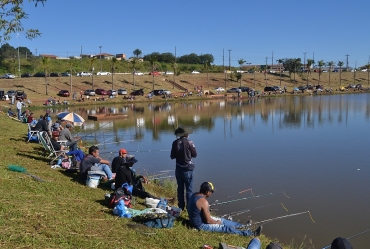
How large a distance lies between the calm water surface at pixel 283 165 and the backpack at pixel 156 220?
112 inches

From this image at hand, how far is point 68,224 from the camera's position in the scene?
20.4 feet

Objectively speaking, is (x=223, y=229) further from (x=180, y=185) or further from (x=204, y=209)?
(x=180, y=185)

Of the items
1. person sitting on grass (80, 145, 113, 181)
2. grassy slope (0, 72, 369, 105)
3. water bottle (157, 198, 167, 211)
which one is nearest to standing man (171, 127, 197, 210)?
water bottle (157, 198, 167, 211)

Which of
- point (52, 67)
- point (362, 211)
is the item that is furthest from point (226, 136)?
point (52, 67)

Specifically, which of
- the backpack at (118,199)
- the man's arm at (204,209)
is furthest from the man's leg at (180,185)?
the man's arm at (204,209)

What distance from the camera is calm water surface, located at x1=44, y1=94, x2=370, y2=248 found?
9.55 metres

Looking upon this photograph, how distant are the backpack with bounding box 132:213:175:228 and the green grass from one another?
0.11 m

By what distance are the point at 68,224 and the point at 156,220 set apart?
Result: 1.36 metres

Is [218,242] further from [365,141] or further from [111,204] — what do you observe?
[365,141]

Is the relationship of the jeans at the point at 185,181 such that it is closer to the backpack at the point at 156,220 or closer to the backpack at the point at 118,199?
the backpack at the point at 118,199

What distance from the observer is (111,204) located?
770cm

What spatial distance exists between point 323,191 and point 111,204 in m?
6.63

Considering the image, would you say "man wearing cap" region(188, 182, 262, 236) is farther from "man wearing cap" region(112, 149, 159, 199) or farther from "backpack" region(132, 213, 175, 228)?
"man wearing cap" region(112, 149, 159, 199)

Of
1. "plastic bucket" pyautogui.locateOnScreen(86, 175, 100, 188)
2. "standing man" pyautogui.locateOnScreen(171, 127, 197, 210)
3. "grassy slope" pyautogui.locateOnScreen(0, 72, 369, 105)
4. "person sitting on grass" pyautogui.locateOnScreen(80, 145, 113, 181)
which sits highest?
"grassy slope" pyautogui.locateOnScreen(0, 72, 369, 105)
